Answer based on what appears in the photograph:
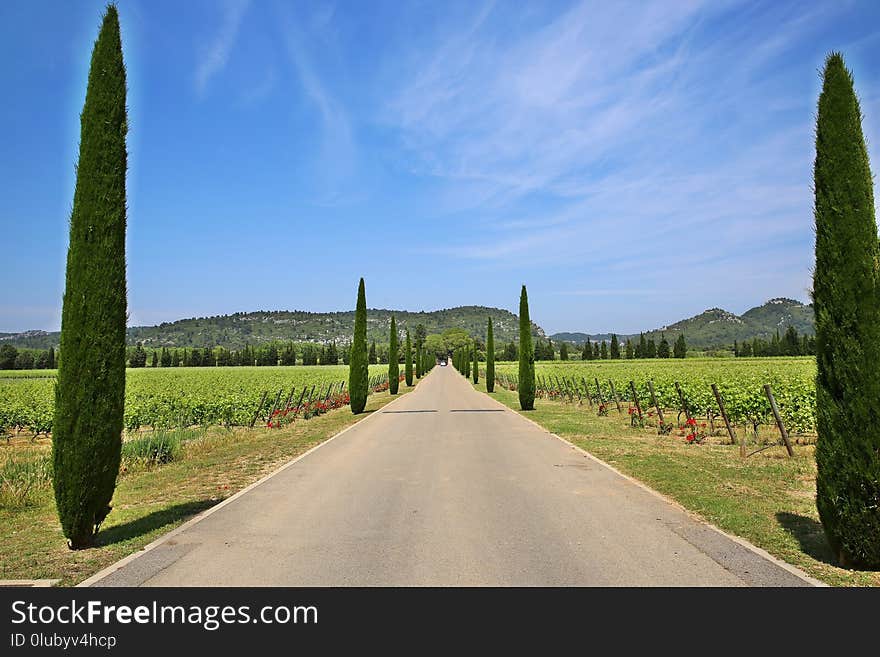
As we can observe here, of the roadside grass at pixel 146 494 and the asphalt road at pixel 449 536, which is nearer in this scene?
the asphalt road at pixel 449 536

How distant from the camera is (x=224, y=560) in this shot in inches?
208

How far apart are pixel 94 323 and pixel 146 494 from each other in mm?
3962

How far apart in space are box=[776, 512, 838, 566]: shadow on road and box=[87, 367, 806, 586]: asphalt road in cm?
68

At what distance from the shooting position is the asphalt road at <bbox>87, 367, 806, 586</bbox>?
4816mm

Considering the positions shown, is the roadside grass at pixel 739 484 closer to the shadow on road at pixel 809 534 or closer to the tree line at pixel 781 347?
the shadow on road at pixel 809 534

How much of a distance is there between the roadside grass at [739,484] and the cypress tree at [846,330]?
50cm

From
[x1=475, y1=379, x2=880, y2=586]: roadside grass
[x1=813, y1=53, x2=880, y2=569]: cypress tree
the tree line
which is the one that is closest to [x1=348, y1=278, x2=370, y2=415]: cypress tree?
[x1=475, y1=379, x2=880, y2=586]: roadside grass

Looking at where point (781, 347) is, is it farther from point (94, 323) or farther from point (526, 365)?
point (94, 323)

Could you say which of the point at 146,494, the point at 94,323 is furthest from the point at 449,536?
the point at 146,494

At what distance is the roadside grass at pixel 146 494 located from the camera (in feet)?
18.3

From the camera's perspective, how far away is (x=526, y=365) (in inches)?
928

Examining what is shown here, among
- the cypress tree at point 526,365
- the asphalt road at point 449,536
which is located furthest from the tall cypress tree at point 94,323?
the cypress tree at point 526,365
